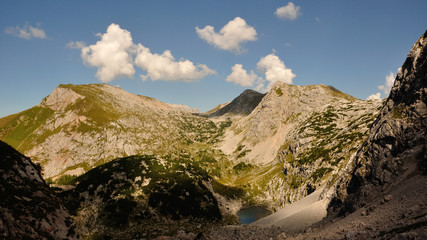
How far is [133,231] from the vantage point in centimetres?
5209

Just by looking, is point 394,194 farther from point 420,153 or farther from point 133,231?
point 133,231

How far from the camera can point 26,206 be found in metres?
20.0

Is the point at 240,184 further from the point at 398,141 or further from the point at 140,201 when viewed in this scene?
the point at 398,141

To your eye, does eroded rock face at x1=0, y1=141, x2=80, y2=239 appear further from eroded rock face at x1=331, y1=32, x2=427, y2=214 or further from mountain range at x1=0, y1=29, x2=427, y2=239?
eroded rock face at x1=331, y1=32, x2=427, y2=214

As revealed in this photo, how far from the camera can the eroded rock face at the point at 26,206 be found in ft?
59.0

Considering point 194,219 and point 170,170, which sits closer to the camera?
point 194,219

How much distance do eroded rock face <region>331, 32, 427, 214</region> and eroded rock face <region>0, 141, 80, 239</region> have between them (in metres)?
44.4

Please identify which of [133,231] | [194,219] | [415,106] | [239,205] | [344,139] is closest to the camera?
[415,106]

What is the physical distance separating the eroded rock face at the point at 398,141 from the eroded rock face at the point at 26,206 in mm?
44404

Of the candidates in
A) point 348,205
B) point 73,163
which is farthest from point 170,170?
point 73,163

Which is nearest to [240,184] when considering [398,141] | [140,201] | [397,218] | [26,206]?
[140,201]

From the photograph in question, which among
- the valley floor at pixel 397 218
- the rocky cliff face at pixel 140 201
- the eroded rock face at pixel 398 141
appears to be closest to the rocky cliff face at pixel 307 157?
the eroded rock face at pixel 398 141

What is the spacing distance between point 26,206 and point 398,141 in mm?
53359

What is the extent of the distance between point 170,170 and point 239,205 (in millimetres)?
48624
